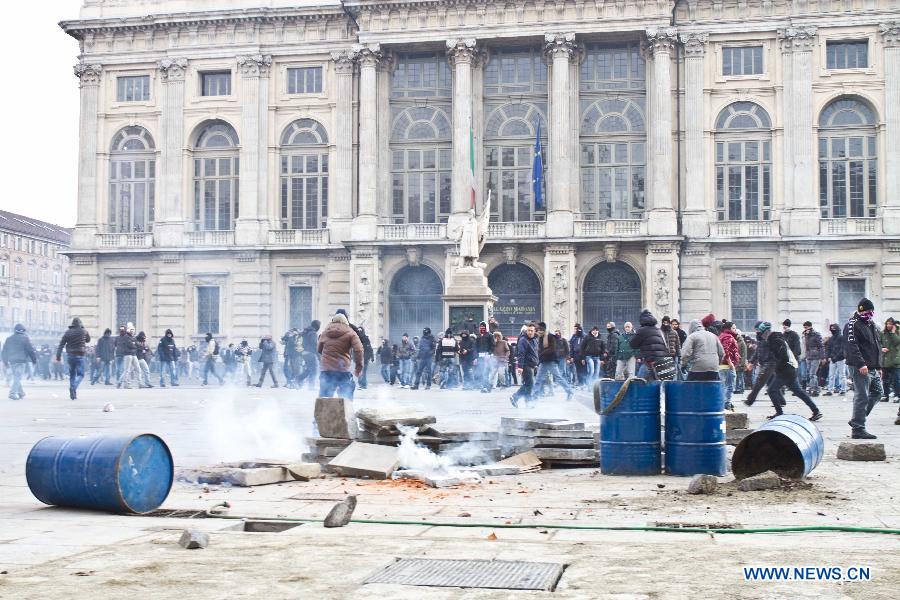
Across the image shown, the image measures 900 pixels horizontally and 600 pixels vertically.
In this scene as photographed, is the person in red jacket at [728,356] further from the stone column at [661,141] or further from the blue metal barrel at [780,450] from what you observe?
the stone column at [661,141]

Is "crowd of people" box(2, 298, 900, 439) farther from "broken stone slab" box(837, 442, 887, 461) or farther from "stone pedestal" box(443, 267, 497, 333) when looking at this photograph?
"broken stone slab" box(837, 442, 887, 461)

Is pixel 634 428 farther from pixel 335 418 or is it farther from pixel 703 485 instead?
pixel 335 418

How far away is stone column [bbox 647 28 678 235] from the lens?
148 ft

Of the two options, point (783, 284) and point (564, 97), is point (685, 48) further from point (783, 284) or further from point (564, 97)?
point (783, 284)

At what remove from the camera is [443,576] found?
6.47 m

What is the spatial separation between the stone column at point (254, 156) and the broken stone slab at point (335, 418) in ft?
121

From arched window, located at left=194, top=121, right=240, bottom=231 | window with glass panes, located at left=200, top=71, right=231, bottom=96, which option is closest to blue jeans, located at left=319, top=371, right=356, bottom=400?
arched window, located at left=194, top=121, right=240, bottom=231

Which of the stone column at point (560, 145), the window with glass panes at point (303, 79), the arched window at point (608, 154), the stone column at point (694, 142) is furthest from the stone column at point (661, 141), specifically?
the window with glass panes at point (303, 79)

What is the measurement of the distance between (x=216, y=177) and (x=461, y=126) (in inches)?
450

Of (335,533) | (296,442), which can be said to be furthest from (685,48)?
(335,533)

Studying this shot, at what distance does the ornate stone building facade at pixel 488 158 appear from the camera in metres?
45.2

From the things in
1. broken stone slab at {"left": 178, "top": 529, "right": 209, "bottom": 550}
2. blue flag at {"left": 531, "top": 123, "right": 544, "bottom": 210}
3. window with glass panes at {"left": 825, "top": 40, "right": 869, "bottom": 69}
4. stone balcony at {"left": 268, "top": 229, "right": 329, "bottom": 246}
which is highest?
window with glass panes at {"left": 825, "top": 40, "right": 869, "bottom": 69}

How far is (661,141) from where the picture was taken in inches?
1784

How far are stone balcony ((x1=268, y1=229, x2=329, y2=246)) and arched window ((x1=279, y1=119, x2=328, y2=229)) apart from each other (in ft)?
1.83
